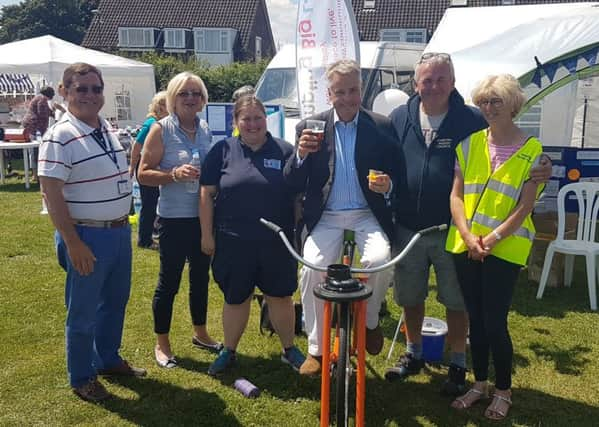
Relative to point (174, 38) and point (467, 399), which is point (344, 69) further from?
point (174, 38)

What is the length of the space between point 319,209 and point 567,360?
2.18 meters

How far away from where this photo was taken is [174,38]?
34875mm

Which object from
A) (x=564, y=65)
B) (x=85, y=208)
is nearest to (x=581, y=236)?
(x=564, y=65)

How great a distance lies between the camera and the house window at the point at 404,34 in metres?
30.2

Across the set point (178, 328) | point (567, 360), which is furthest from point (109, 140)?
point (567, 360)

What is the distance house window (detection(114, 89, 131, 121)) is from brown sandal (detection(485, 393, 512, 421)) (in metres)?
14.8

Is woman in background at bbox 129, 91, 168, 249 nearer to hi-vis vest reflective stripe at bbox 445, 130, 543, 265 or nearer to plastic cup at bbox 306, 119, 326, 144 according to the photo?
plastic cup at bbox 306, 119, 326, 144

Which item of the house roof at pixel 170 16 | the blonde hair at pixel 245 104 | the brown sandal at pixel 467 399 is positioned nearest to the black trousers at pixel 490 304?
the brown sandal at pixel 467 399

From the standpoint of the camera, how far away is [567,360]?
393 centimetres

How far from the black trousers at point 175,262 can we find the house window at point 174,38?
3341cm

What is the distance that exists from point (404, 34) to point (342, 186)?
29440mm

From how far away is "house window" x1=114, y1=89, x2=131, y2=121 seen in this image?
16219mm

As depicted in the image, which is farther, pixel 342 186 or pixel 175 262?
pixel 175 262

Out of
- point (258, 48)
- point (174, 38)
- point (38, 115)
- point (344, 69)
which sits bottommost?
point (38, 115)
